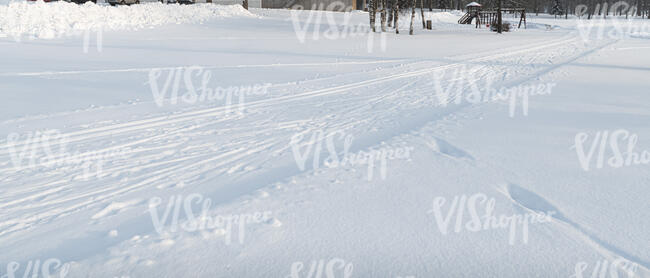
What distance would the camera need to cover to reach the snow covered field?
9.41 feet

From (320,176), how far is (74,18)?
18.4m

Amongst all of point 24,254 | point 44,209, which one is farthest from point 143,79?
point 24,254

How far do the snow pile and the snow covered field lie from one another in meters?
8.56

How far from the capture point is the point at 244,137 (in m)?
5.32

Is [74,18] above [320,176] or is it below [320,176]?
above

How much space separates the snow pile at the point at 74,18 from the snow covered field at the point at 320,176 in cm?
856

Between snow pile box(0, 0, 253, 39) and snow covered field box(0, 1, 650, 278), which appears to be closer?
snow covered field box(0, 1, 650, 278)

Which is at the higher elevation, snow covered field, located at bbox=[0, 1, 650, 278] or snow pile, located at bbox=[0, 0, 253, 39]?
snow pile, located at bbox=[0, 0, 253, 39]

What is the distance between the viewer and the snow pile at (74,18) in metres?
16.5

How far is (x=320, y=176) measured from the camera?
13.8ft

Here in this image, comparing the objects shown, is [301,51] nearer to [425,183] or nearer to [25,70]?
[25,70]

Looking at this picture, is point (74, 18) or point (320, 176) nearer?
point (320, 176)

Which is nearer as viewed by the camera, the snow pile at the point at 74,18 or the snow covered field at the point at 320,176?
the snow covered field at the point at 320,176

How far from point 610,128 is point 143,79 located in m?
7.85
